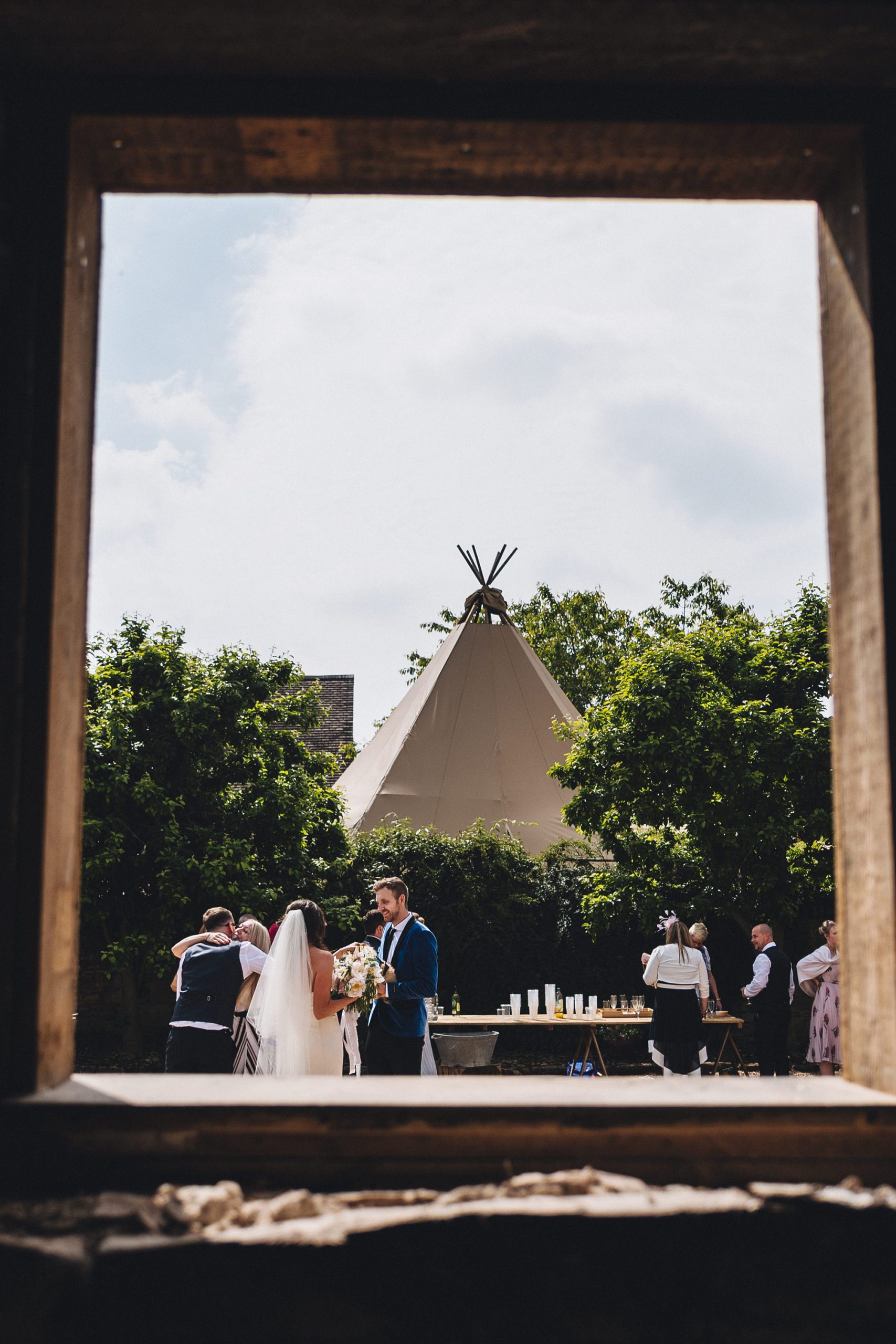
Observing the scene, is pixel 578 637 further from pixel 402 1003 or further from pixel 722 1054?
pixel 402 1003

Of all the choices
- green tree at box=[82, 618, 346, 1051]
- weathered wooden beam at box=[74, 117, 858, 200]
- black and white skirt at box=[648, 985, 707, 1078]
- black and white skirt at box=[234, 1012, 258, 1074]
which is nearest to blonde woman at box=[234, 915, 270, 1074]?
black and white skirt at box=[234, 1012, 258, 1074]

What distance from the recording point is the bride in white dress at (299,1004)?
6.86 meters

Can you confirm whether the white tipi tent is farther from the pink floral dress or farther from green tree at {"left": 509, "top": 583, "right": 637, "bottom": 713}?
green tree at {"left": 509, "top": 583, "right": 637, "bottom": 713}

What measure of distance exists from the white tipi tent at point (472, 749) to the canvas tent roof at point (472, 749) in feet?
0.06

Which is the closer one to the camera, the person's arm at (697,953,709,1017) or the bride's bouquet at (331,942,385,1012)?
the bride's bouquet at (331,942,385,1012)

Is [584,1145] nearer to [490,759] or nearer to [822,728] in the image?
[822,728]

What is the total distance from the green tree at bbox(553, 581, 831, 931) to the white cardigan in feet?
11.9

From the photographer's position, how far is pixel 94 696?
12617 millimetres

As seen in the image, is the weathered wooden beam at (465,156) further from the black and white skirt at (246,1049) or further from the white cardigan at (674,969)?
the white cardigan at (674,969)

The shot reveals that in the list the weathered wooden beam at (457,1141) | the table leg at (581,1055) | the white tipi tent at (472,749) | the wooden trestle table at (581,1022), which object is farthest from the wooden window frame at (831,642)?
the white tipi tent at (472,749)

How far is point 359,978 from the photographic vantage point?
6867mm

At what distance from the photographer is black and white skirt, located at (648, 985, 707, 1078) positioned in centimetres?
928

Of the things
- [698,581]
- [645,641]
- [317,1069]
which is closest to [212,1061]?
[317,1069]

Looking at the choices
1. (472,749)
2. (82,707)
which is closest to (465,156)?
(82,707)
